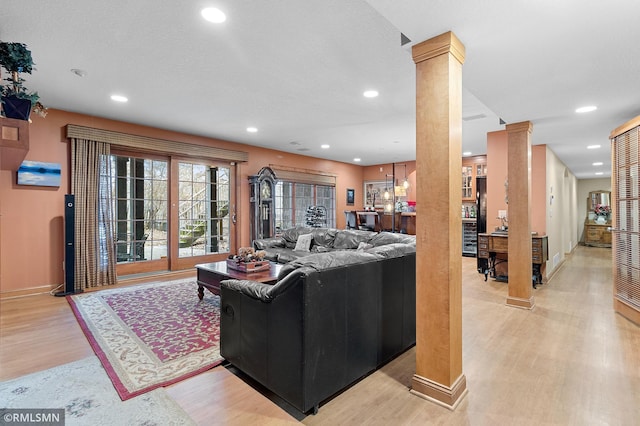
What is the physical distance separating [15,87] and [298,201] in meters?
6.40

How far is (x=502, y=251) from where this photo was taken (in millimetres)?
4941

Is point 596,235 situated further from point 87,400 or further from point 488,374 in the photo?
point 87,400

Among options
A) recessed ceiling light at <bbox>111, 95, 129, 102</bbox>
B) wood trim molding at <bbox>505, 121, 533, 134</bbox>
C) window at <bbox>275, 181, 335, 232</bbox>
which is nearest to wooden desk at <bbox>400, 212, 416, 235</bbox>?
window at <bbox>275, 181, 335, 232</bbox>

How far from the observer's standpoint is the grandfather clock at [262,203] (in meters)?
6.73

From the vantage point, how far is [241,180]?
22.4 feet

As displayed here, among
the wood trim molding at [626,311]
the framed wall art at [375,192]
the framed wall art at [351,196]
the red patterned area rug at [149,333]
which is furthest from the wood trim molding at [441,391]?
the framed wall art at [375,192]

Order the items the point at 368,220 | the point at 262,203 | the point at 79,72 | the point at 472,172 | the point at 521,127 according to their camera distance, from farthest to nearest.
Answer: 1. the point at 368,220
2. the point at 472,172
3. the point at 262,203
4. the point at 521,127
5. the point at 79,72

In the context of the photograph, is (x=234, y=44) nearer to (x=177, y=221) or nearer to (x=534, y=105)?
(x=534, y=105)

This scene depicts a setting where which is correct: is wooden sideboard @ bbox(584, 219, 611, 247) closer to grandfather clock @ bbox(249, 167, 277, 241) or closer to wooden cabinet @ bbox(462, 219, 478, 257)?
wooden cabinet @ bbox(462, 219, 478, 257)

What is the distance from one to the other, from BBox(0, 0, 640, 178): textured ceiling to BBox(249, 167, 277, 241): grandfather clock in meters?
2.03

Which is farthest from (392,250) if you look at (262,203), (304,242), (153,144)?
(153,144)

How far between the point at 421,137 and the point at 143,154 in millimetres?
5240

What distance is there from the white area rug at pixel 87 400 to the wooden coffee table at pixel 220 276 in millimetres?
1457

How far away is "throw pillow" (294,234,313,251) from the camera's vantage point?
18.5ft
